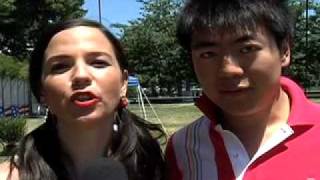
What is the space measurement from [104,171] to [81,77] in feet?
1.63

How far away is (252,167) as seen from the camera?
2.65 metres

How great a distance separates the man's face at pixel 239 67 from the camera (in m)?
2.57

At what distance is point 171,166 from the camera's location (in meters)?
2.93

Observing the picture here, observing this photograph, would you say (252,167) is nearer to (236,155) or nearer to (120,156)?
(236,155)

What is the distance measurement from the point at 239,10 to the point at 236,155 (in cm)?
58

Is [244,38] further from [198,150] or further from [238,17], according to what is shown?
[198,150]

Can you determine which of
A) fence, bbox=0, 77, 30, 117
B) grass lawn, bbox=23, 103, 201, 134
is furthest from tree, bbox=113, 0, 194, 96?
grass lawn, bbox=23, 103, 201, 134

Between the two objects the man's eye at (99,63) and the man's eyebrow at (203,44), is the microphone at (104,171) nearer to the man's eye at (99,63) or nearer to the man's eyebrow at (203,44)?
the man's eye at (99,63)

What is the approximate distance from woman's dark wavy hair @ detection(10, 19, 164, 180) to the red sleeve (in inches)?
1.4

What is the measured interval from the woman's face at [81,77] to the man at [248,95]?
33cm

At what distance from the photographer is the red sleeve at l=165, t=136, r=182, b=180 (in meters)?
2.87

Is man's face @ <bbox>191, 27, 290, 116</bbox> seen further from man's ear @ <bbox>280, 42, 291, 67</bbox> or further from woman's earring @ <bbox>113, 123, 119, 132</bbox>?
woman's earring @ <bbox>113, 123, 119, 132</bbox>

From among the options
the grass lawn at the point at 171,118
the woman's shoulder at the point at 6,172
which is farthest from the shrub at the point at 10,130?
the woman's shoulder at the point at 6,172

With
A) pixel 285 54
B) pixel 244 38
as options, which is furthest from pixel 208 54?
pixel 285 54
